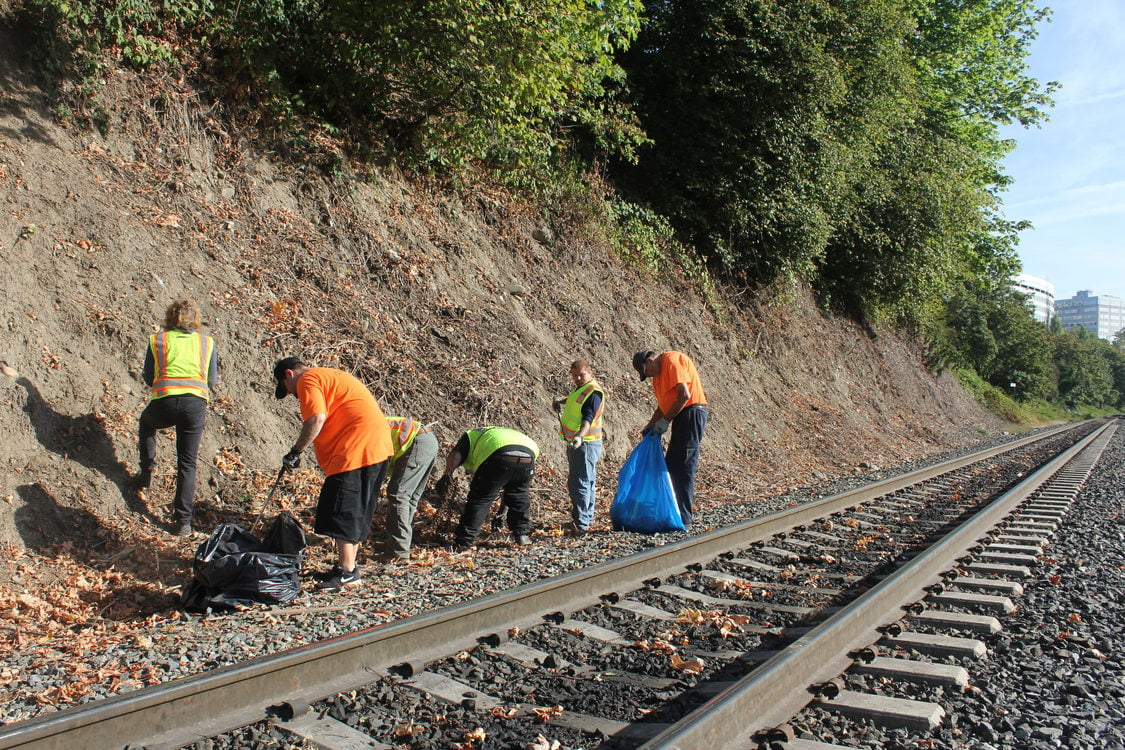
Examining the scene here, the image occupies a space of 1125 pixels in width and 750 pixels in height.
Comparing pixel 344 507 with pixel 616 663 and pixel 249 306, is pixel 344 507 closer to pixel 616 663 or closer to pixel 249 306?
pixel 616 663

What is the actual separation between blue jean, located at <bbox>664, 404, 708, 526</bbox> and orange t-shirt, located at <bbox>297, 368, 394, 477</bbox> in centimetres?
337

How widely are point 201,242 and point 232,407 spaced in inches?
78.6

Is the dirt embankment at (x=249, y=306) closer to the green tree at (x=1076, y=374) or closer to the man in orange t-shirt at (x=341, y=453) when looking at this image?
the man in orange t-shirt at (x=341, y=453)

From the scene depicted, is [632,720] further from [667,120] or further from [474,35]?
[667,120]

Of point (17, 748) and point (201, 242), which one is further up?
point (201, 242)

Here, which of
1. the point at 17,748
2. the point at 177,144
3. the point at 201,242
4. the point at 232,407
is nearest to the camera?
the point at 17,748

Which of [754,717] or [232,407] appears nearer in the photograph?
[754,717]

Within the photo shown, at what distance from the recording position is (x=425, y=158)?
37.7 ft

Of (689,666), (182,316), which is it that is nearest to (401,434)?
(182,316)

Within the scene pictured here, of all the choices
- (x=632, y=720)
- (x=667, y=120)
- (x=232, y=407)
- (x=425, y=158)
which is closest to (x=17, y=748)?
(x=632, y=720)

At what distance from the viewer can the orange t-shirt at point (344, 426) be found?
18.8ft

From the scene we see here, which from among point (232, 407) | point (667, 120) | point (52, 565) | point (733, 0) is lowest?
point (52, 565)

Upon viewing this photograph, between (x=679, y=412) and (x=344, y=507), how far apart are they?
11.9 feet

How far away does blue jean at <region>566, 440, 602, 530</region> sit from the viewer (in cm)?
785
